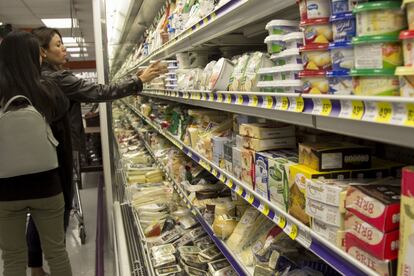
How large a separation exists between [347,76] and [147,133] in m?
3.90

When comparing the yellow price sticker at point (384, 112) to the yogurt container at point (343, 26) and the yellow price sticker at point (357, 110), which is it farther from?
the yogurt container at point (343, 26)

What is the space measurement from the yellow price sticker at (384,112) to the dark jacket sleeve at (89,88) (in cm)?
250

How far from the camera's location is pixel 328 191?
3.13 feet

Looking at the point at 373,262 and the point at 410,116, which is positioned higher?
the point at 410,116

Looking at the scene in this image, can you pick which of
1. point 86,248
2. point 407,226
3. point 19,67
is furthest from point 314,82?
point 86,248

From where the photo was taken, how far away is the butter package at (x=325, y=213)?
0.91 meters

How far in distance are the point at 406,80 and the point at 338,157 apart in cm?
39

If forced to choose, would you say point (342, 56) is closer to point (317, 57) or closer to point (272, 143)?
point (317, 57)

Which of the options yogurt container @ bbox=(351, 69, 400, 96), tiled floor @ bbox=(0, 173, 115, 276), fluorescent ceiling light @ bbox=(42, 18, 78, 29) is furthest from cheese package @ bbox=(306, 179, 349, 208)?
fluorescent ceiling light @ bbox=(42, 18, 78, 29)

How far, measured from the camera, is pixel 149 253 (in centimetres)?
262

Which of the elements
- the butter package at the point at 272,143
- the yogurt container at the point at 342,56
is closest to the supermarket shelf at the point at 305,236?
the butter package at the point at 272,143

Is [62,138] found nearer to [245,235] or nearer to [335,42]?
[245,235]

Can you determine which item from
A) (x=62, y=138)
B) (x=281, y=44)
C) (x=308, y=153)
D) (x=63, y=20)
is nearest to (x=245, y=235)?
(x=308, y=153)

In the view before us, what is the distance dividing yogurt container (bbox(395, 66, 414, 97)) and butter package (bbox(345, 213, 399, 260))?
26cm
